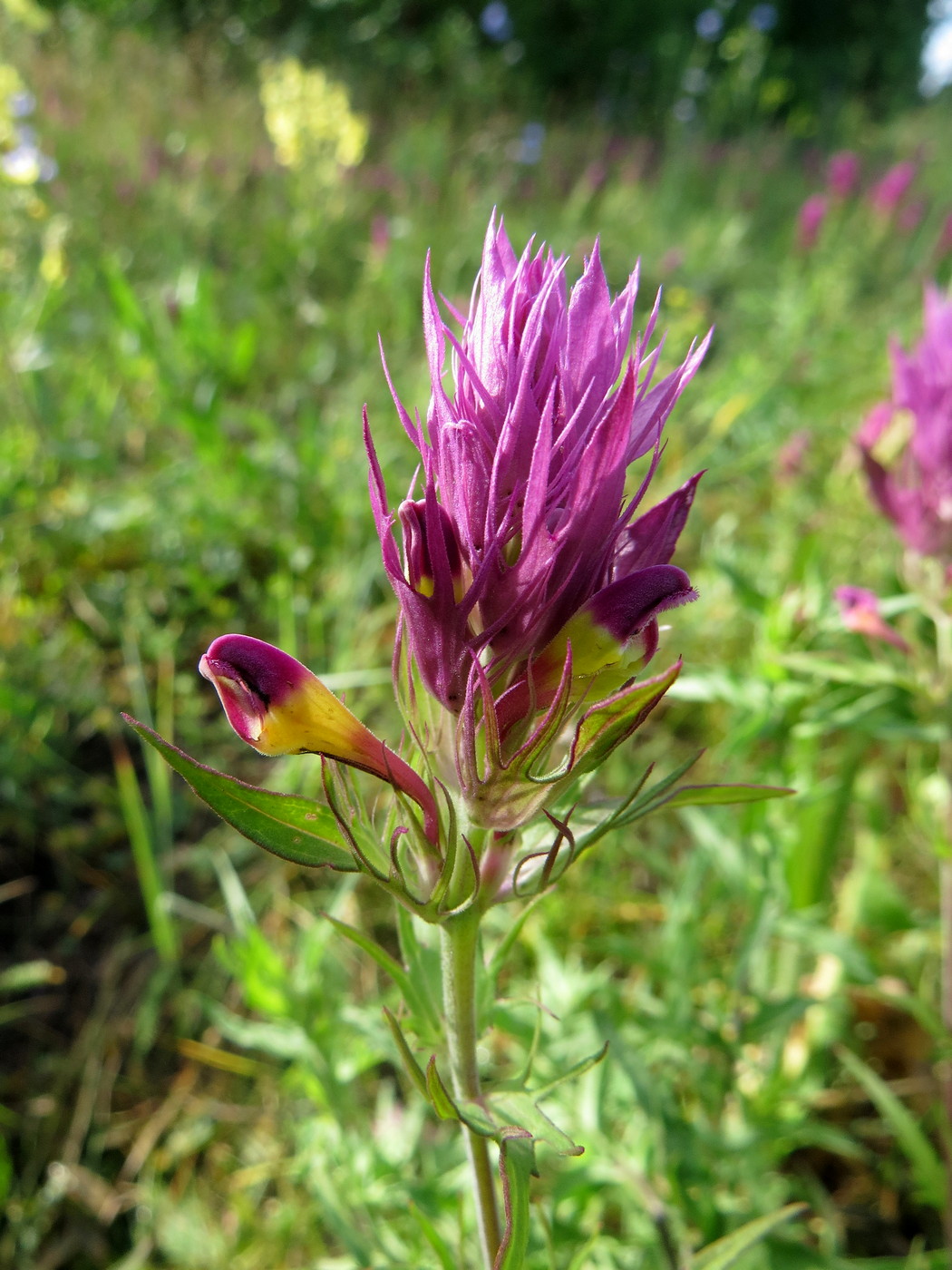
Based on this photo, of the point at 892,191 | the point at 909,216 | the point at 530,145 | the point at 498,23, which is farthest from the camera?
the point at 498,23

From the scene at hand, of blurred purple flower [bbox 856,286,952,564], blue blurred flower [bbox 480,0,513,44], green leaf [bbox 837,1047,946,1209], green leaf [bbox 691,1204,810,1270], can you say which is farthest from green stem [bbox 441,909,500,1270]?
blue blurred flower [bbox 480,0,513,44]

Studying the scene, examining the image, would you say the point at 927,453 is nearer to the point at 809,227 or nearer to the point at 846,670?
the point at 846,670

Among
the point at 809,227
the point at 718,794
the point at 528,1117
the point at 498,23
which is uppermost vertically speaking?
the point at 498,23

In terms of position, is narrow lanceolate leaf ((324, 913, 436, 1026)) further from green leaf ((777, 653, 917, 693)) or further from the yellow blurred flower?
the yellow blurred flower

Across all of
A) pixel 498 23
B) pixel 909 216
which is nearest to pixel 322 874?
pixel 909 216

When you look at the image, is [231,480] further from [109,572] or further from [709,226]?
[709,226]

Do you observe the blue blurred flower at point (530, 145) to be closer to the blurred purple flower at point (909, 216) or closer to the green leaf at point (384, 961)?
the blurred purple flower at point (909, 216)

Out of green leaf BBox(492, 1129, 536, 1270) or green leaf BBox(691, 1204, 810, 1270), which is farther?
green leaf BBox(691, 1204, 810, 1270)

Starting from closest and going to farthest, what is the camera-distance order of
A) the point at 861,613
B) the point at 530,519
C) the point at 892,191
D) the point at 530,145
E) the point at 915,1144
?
1. the point at 530,519
2. the point at 861,613
3. the point at 915,1144
4. the point at 892,191
5. the point at 530,145
